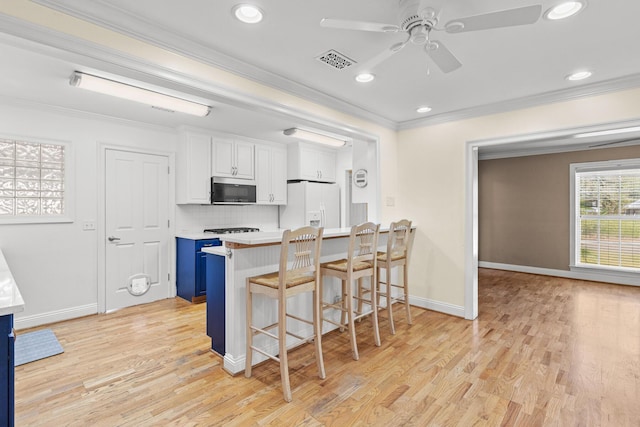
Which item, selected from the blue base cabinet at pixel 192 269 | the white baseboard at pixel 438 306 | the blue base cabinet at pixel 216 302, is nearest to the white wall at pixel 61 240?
the blue base cabinet at pixel 192 269

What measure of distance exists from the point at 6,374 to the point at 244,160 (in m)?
4.08

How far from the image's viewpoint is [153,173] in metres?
4.35

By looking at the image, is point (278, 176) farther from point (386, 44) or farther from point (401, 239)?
point (386, 44)

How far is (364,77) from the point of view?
9.36 feet

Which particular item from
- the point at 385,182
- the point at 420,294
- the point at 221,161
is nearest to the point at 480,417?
the point at 420,294

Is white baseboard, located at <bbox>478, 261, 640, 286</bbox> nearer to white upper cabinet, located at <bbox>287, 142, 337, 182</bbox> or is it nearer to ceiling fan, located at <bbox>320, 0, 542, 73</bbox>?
white upper cabinet, located at <bbox>287, 142, 337, 182</bbox>

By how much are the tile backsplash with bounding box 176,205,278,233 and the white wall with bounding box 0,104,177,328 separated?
1.07 metres

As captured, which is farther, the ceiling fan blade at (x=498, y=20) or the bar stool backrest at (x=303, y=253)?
the bar stool backrest at (x=303, y=253)

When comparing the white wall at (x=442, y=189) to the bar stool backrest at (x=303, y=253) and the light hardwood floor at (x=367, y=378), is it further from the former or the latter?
the bar stool backrest at (x=303, y=253)

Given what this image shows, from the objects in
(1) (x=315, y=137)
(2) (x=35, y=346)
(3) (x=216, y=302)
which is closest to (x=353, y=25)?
(3) (x=216, y=302)

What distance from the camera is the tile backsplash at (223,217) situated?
4.66 m

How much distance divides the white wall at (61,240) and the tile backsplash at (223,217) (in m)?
1.07

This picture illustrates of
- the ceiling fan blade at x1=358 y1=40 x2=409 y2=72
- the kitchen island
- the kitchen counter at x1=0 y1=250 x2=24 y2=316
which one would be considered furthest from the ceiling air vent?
the kitchen counter at x1=0 y1=250 x2=24 y2=316

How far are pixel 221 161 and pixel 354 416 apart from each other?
12.6 feet
